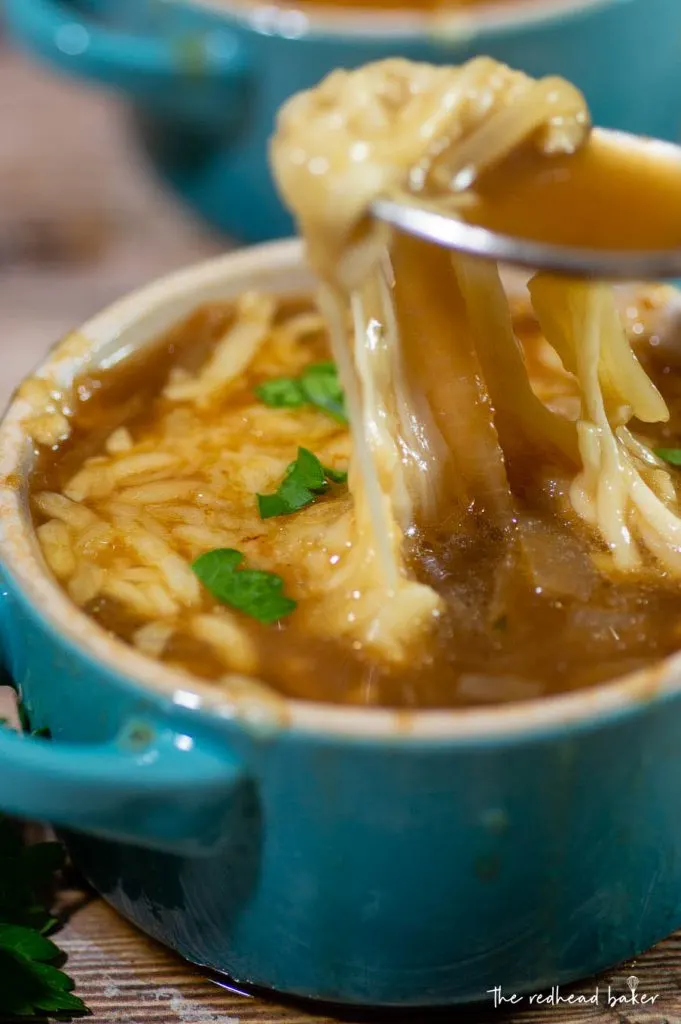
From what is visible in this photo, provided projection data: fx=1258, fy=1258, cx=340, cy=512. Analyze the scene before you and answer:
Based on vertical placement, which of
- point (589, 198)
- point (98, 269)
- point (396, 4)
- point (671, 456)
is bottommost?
point (671, 456)

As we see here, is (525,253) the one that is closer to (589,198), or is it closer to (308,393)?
(589,198)

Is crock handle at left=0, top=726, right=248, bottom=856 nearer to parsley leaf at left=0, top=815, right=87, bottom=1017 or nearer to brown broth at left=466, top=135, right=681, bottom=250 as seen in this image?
parsley leaf at left=0, top=815, right=87, bottom=1017

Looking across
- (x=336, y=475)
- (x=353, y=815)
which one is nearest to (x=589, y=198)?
(x=336, y=475)

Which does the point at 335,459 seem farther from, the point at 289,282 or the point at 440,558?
the point at 289,282

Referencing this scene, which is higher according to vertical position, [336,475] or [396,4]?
[396,4]

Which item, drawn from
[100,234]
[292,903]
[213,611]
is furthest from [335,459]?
[100,234]

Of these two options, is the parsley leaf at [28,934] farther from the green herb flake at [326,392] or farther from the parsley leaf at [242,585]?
the green herb flake at [326,392]

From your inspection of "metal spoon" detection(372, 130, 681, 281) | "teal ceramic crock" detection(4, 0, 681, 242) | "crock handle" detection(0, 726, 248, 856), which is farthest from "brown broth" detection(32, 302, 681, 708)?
"teal ceramic crock" detection(4, 0, 681, 242)
